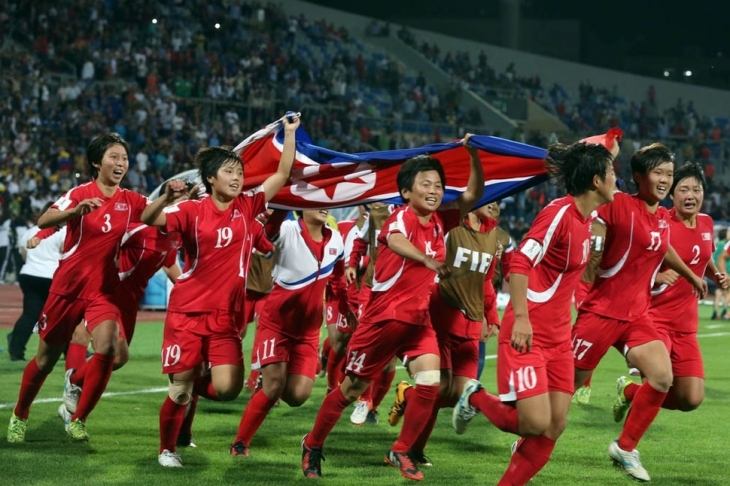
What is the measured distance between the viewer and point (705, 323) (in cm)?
2273

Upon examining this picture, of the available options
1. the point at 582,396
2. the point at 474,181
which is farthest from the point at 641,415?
the point at 582,396

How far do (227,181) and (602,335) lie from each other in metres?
2.60

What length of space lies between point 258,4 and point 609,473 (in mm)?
32025

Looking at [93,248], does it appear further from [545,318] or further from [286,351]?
[545,318]

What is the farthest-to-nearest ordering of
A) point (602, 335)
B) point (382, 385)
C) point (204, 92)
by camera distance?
point (204, 92)
point (382, 385)
point (602, 335)

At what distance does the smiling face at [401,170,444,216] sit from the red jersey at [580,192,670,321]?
1042 millimetres

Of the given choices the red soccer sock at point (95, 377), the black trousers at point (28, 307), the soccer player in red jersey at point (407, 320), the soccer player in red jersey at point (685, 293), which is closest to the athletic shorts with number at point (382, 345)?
the soccer player in red jersey at point (407, 320)

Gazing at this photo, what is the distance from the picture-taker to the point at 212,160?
7.27m

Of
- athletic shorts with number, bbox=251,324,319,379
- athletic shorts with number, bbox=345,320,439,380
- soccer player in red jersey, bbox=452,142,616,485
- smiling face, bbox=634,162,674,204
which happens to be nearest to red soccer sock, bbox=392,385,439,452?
athletic shorts with number, bbox=345,320,439,380

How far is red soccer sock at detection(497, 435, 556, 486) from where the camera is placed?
6.03 meters

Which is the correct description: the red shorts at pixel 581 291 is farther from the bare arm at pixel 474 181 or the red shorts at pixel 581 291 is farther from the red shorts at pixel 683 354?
the bare arm at pixel 474 181

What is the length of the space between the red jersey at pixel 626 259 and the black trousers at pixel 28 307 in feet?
24.9

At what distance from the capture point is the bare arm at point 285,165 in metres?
7.65

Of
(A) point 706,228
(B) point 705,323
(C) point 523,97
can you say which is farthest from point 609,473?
(C) point 523,97
